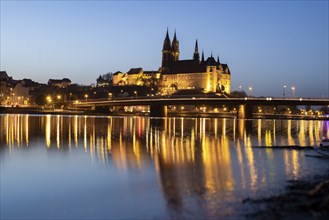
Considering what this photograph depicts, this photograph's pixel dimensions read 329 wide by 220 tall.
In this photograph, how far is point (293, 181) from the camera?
74.8ft

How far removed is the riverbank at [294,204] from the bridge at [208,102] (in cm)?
7874

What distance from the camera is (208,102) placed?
→ 111 meters

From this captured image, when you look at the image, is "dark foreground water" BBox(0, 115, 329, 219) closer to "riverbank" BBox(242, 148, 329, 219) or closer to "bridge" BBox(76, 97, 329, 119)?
"riverbank" BBox(242, 148, 329, 219)

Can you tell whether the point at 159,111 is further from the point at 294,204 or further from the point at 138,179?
the point at 294,204

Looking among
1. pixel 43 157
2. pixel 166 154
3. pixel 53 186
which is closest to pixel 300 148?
pixel 166 154

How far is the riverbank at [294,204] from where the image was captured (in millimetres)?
15634

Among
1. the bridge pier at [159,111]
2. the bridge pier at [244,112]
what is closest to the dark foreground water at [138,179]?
the bridge pier at [244,112]

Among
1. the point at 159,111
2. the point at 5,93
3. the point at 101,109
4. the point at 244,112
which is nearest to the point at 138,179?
the point at 244,112

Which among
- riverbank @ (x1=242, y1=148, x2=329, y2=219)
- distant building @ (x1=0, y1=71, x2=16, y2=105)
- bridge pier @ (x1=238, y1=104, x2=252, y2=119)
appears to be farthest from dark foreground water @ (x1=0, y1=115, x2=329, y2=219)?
distant building @ (x1=0, y1=71, x2=16, y2=105)

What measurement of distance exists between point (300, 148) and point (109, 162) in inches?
769

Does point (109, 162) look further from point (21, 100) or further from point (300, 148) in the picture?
point (21, 100)

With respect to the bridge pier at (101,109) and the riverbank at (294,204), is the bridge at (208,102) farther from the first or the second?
the riverbank at (294,204)

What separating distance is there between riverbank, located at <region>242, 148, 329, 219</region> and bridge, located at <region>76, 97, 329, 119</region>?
258 feet

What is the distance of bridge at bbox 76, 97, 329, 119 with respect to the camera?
A: 322 ft
